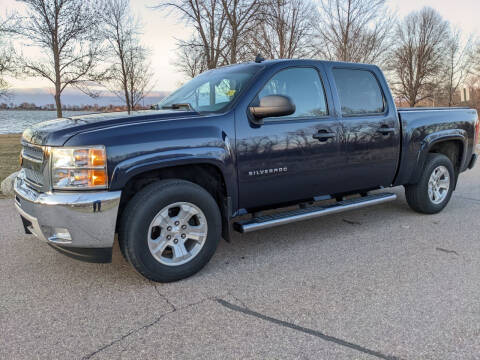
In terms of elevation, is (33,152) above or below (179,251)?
above

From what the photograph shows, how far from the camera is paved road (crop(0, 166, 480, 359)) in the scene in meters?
2.48

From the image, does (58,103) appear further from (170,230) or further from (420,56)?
(420,56)

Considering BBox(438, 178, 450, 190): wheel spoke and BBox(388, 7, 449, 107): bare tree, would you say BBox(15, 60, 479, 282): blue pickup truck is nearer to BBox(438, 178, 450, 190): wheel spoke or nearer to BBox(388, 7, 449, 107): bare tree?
BBox(438, 178, 450, 190): wheel spoke

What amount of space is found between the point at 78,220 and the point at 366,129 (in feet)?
10.4

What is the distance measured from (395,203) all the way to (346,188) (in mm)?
2031

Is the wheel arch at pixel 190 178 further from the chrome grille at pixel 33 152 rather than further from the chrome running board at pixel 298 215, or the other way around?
the chrome grille at pixel 33 152

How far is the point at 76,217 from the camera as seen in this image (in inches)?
118

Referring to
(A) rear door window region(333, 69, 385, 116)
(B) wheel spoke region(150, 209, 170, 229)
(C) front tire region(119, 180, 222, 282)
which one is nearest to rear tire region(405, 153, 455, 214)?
(A) rear door window region(333, 69, 385, 116)

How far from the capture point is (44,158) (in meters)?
3.10

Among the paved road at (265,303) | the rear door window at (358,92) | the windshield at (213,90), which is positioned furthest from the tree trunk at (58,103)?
Result: the rear door window at (358,92)

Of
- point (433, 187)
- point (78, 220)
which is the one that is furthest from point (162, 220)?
point (433, 187)

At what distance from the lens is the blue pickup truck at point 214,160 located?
3035mm

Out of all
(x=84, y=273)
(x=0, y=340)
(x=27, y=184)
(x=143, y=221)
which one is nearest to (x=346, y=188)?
(x=143, y=221)

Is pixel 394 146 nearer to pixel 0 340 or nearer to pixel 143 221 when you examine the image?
pixel 143 221
